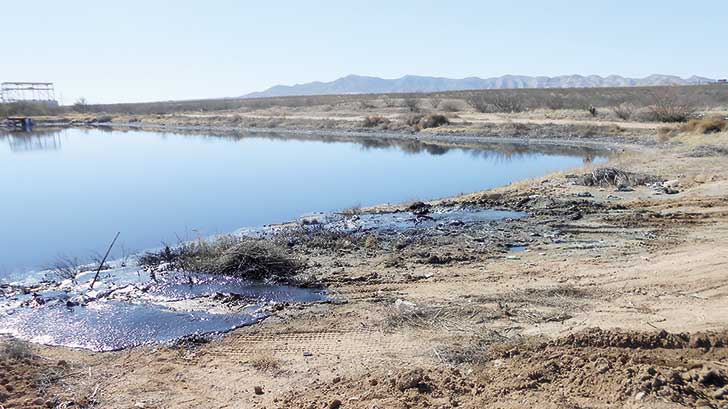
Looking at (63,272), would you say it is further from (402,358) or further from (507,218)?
(507,218)

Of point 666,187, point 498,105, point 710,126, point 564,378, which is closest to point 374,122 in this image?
point 498,105

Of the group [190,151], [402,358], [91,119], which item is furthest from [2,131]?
[402,358]

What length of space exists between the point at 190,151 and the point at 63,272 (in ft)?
99.8

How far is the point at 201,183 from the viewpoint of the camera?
26.1 meters

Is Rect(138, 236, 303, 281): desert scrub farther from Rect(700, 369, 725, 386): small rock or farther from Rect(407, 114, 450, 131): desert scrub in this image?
Rect(407, 114, 450, 131): desert scrub

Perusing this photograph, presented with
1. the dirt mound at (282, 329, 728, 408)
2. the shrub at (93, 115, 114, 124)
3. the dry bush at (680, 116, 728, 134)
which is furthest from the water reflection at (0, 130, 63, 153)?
the dirt mound at (282, 329, 728, 408)

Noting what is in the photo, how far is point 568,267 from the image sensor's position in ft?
31.9

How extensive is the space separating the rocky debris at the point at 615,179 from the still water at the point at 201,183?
5040mm

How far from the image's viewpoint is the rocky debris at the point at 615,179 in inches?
699

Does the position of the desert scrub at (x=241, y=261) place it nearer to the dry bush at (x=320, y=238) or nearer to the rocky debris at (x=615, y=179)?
the dry bush at (x=320, y=238)

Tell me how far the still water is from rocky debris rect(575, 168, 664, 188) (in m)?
5.04

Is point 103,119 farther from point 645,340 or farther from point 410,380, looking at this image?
point 645,340

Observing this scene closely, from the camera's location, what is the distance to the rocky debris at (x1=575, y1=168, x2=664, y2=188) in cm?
1775

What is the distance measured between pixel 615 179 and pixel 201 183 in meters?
16.7
